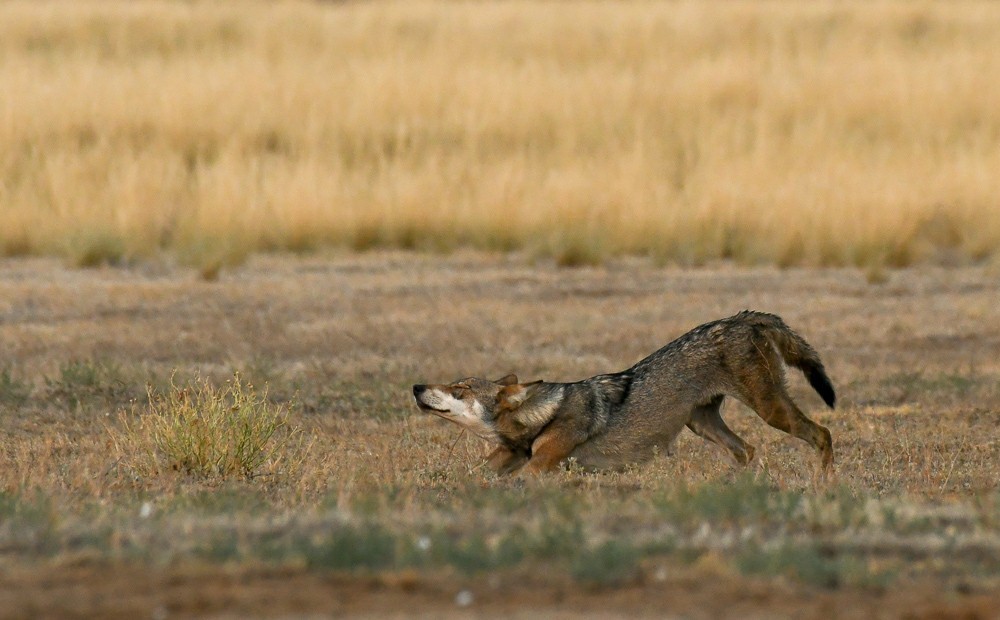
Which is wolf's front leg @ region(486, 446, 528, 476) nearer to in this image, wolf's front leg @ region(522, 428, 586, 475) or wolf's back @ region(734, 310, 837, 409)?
wolf's front leg @ region(522, 428, 586, 475)

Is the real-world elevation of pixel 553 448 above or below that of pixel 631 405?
below

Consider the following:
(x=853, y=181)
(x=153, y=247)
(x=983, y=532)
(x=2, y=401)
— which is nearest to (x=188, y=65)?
(x=153, y=247)

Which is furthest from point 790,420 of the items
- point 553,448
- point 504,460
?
point 504,460

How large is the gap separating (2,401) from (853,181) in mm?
12963

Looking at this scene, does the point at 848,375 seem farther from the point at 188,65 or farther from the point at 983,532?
the point at 188,65

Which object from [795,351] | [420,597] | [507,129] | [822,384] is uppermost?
[420,597]

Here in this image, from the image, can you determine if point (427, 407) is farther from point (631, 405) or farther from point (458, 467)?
point (631, 405)

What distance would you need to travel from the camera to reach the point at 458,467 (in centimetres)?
888

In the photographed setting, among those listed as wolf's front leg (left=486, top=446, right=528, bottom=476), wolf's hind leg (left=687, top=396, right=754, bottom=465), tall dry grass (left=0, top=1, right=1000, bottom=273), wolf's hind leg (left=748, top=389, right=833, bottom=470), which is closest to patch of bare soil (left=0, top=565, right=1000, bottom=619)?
wolf's front leg (left=486, top=446, right=528, bottom=476)

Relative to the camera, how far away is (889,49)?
2852 centimetres

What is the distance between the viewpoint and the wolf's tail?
9.12 metres

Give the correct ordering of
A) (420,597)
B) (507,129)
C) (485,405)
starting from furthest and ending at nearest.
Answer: (507,129)
(485,405)
(420,597)

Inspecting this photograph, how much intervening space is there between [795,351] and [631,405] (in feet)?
3.13

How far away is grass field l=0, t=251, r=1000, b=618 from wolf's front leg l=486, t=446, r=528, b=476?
0.26 m
